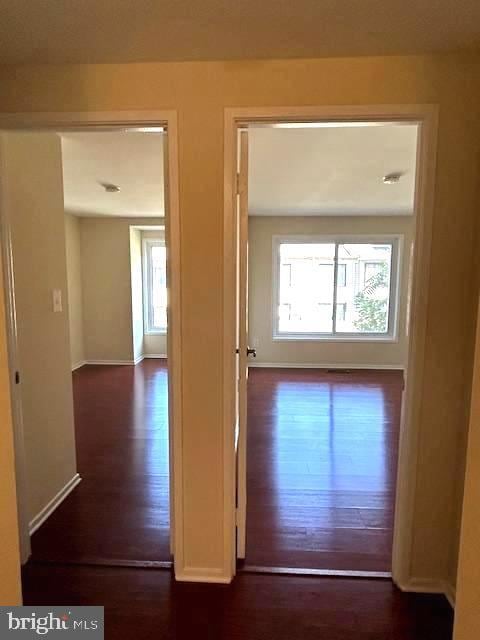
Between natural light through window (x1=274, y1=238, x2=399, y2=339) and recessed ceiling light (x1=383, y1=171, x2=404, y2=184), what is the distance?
2.15m

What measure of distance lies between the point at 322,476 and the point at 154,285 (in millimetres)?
4672

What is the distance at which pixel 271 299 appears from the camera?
5.68 m

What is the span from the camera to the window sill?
18.6 ft

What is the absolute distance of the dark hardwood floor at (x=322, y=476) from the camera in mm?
1942

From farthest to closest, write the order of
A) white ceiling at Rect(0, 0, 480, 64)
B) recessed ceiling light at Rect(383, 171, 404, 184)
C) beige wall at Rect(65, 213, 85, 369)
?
beige wall at Rect(65, 213, 85, 369) < recessed ceiling light at Rect(383, 171, 404, 184) < white ceiling at Rect(0, 0, 480, 64)

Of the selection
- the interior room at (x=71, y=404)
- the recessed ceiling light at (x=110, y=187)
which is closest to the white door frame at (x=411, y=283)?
the interior room at (x=71, y=404)

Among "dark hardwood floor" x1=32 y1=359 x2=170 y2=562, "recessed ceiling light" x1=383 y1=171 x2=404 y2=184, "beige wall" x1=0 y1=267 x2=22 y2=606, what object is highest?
"recessed ceiling light" x1=383 y1=171 x2=404 y2=184

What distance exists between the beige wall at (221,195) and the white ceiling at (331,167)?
0.25 m

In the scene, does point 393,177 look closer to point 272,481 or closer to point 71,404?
point 272,481

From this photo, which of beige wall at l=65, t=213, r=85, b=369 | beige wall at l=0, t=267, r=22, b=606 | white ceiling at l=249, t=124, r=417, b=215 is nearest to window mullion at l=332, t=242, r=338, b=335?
white ceiling at l=249, t=124, r=417, b=215

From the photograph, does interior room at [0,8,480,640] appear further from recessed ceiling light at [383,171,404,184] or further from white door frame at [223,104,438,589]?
recessed ceiling light at [383,171,404,184]

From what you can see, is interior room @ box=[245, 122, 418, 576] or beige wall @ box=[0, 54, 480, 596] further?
interior room @ box=[245, 122, 418, 576]

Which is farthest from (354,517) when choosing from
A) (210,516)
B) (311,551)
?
(210,516)

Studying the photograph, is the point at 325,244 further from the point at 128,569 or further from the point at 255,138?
the point at 128,569
